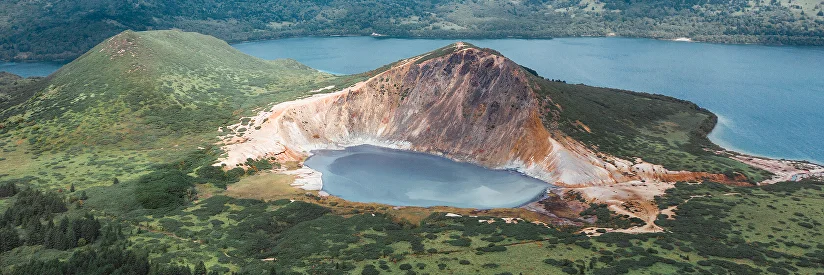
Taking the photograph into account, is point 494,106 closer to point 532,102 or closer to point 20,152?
point 532,102

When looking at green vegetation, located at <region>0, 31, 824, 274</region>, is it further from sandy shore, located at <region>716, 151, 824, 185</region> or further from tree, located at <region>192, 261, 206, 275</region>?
sandy shore, located at <region>716, 151, 824, 185</region>

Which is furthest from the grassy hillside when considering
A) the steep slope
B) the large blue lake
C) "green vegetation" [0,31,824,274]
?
the large blue lake

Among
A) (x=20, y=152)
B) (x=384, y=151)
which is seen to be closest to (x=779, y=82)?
(x=384, y=151)

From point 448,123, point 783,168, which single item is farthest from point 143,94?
point 783,168

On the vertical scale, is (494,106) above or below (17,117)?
above

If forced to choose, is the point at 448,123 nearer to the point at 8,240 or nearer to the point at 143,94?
the point at 143,94

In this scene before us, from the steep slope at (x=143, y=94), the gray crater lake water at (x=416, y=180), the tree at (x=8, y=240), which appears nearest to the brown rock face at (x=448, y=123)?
the gray crater lake water at (x=416, y=180)
